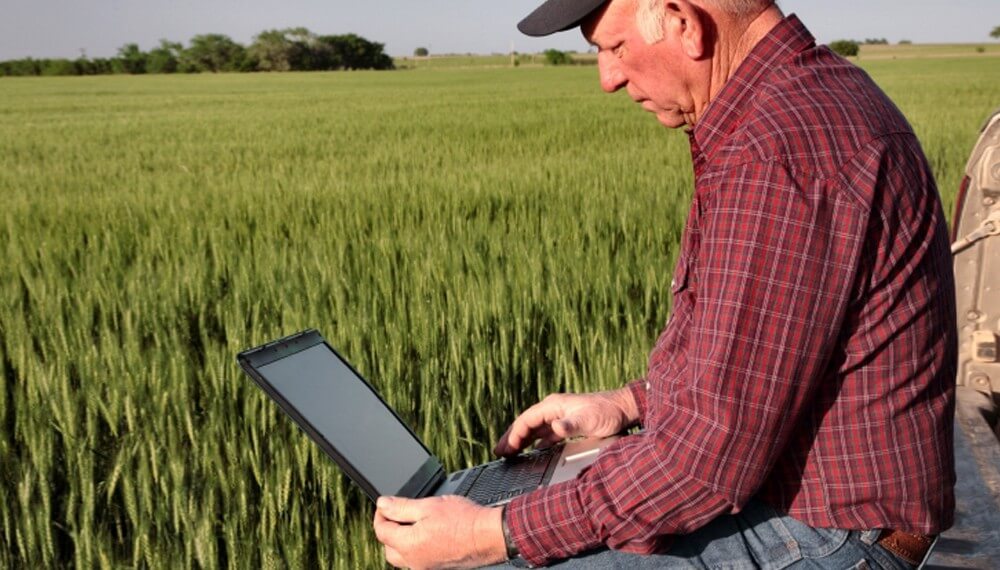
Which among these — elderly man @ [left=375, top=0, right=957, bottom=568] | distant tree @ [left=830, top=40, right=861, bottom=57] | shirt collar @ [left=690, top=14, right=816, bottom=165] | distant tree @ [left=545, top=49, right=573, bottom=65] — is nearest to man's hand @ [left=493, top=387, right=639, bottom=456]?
elderly man @ [left=375, top=0, right=957, bottom=568]

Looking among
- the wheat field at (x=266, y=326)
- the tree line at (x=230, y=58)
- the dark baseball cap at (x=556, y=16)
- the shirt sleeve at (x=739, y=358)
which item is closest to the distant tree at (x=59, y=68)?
the tree line at (x=230, y=58)

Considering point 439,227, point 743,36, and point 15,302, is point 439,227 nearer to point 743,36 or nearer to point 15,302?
point 15,302

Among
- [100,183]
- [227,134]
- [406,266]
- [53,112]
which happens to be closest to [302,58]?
[53,112]

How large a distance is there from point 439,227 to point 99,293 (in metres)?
1.52

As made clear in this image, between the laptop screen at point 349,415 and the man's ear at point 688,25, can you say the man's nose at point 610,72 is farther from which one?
the laptop screen at point 349,415

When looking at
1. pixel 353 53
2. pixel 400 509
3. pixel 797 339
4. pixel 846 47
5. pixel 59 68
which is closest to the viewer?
pixel 797 339

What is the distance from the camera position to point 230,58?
57938mm

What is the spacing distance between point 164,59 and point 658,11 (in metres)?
58.7

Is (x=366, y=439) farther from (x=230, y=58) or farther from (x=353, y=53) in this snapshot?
(x=353, y=53)

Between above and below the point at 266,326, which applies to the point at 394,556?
above

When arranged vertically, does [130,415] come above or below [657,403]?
below

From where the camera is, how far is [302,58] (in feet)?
196

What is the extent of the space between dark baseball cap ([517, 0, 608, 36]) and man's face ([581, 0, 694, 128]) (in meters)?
0.02

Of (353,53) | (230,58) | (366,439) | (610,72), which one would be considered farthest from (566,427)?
(353,53)
